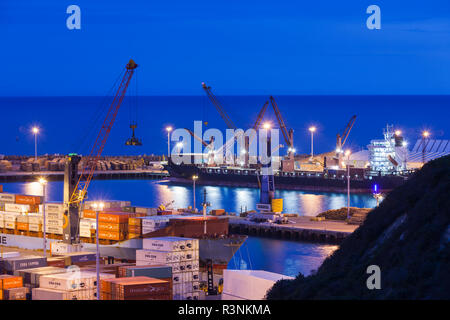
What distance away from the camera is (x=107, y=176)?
80.6m

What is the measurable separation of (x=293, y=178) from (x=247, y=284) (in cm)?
5365

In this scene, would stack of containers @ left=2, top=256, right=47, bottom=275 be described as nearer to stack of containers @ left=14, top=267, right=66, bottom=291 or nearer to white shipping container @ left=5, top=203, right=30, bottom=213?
stack of containers @ left=14, top=267, right=66, bottom=291

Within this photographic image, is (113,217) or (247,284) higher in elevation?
(113,217)

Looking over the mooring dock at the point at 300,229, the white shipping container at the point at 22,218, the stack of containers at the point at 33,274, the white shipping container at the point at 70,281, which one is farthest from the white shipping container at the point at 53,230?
the white shipping container at the point at 70,281

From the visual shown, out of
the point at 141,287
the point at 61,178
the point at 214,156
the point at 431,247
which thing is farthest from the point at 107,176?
the point at 431,247

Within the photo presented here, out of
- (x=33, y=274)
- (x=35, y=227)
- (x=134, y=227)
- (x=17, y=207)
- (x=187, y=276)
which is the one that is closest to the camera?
(x=33, y=274)

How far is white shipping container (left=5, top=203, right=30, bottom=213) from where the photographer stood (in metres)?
37.0

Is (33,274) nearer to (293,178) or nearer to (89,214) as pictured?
(89,214)

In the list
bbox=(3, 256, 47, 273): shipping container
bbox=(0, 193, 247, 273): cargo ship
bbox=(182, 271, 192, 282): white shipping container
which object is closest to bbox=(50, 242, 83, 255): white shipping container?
bbox=(0, 193, 247, 273): cargo ship

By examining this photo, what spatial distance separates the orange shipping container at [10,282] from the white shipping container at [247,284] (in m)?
5.49

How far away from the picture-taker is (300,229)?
131ft

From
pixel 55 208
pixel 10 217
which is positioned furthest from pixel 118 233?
pixel 10 217

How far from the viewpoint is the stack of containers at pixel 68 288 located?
67.4 ft
